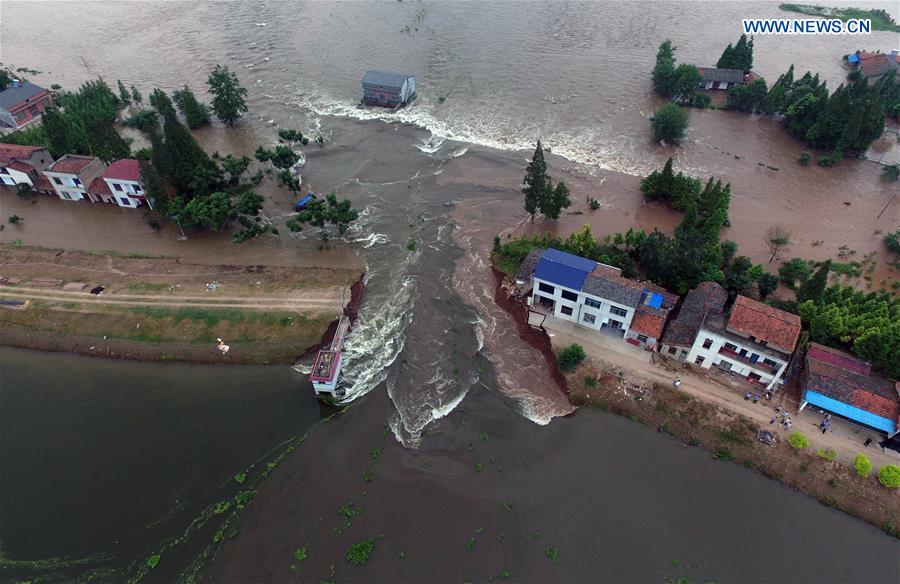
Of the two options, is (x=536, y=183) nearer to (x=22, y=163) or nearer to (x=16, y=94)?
(x=22, y=163)

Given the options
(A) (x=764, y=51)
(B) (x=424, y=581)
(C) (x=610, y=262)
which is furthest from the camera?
(A) (x=764, y=51)

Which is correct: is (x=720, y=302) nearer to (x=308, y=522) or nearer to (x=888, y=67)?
(x=308, y=522)

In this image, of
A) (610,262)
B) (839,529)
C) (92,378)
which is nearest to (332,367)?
(92,378)

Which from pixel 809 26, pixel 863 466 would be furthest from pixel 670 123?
pixel 809 26

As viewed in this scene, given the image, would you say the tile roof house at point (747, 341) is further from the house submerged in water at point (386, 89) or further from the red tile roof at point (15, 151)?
the red tile roof at point (15, 151)

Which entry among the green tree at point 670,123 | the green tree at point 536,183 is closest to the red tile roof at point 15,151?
the green tree at point 536,183

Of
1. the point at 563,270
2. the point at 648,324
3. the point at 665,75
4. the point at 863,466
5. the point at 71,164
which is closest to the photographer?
the point at 863,466
